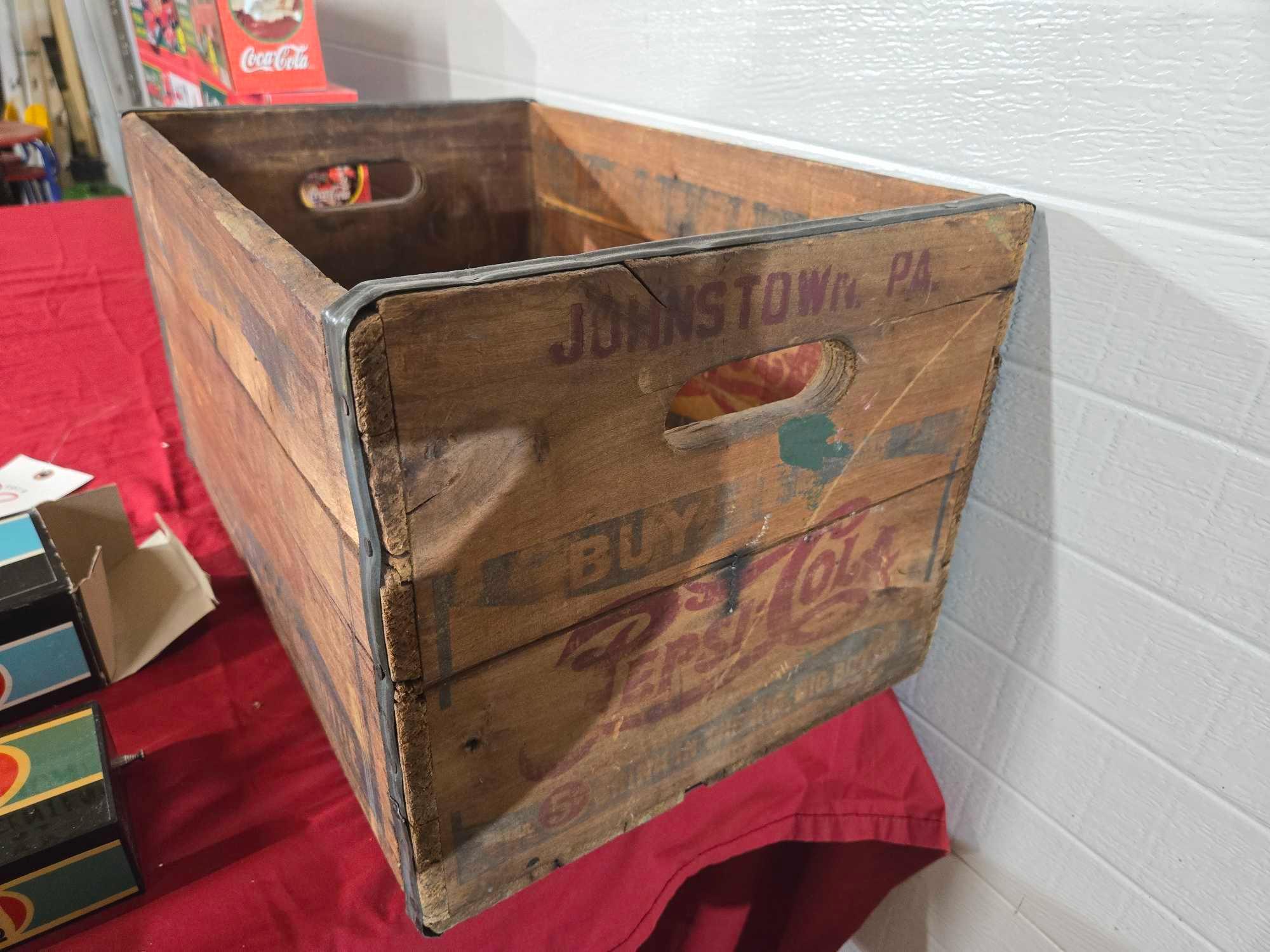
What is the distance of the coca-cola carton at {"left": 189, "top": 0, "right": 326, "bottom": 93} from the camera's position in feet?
4.03

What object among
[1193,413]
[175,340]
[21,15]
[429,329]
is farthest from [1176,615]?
[21,15]

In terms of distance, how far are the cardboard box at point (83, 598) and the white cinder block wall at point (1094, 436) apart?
2.45 ft

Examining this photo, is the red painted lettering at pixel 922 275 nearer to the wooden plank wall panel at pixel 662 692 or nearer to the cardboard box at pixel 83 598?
the wooden plank wall panel at pixel 662 692

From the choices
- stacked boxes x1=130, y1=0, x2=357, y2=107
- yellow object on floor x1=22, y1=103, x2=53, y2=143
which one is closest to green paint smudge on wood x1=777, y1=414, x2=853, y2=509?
stacked boxes x1=130, y1=0, x2=357, y2=107

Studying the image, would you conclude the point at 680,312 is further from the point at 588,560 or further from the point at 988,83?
the point at 988,83

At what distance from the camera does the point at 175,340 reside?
0.95 m

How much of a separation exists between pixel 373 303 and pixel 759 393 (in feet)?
1.97

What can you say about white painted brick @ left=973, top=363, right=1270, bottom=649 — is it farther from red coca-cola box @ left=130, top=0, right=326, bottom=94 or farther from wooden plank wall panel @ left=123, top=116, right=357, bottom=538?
red coca-cola box @ left=130, top=0, right=326, bottom=94

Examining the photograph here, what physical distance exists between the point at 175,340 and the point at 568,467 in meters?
0.70

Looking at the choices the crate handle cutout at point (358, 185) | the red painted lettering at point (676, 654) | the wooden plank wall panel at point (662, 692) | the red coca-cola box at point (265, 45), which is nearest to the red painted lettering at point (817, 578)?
the wooden plank wall panel at point (662, 692)

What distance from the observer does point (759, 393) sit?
35.8 inches

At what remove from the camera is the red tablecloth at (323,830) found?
0.60 metres

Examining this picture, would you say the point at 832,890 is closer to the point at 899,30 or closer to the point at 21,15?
the point at 899,30

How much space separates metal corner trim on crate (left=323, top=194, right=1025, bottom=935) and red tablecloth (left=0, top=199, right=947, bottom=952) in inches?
4.2
